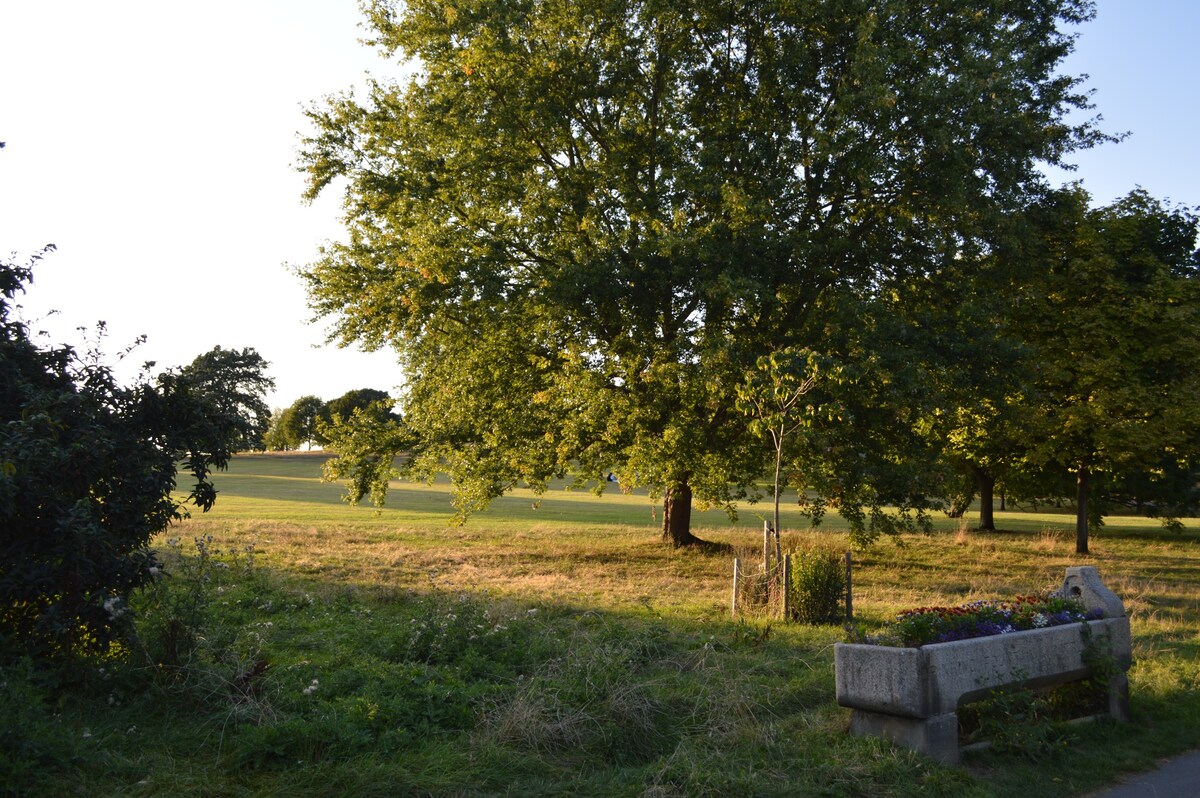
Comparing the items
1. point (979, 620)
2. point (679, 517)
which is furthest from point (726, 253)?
point (979, 620)

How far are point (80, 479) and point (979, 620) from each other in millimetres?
7608

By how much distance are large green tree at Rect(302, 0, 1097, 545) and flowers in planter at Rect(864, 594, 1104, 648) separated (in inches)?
373

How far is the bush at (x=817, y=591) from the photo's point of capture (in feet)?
40.3

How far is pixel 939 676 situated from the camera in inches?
259

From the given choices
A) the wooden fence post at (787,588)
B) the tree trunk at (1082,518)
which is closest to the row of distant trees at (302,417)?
the tree trunk at (1082,518)

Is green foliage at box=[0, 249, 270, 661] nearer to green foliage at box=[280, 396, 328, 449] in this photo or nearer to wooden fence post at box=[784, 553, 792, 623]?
wooden fence post at box=[784, 553, 792, 623]

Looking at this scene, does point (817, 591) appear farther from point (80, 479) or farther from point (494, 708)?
point (80, 479)

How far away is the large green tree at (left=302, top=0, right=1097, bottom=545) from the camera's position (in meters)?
17.8

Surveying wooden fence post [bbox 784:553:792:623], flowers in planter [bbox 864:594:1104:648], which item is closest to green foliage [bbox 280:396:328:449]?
wooden fence post [bbox 784:553:792:623]

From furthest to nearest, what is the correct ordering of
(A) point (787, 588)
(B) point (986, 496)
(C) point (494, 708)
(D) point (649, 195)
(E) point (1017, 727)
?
(B) point (986, 496) < (D) point (649, 195) < (A) point (787, 588) < (C) point (494, 708) < (E) point (1017, 727)

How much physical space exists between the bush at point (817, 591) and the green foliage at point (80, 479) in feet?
25.9

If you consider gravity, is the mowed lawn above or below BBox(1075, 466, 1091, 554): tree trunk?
below

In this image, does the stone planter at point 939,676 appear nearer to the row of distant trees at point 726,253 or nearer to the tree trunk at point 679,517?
the row of distant trees at point 726,253

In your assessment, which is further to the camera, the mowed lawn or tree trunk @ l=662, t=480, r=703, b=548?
tree trunk @ l=662, t=480, r=703, b=548
